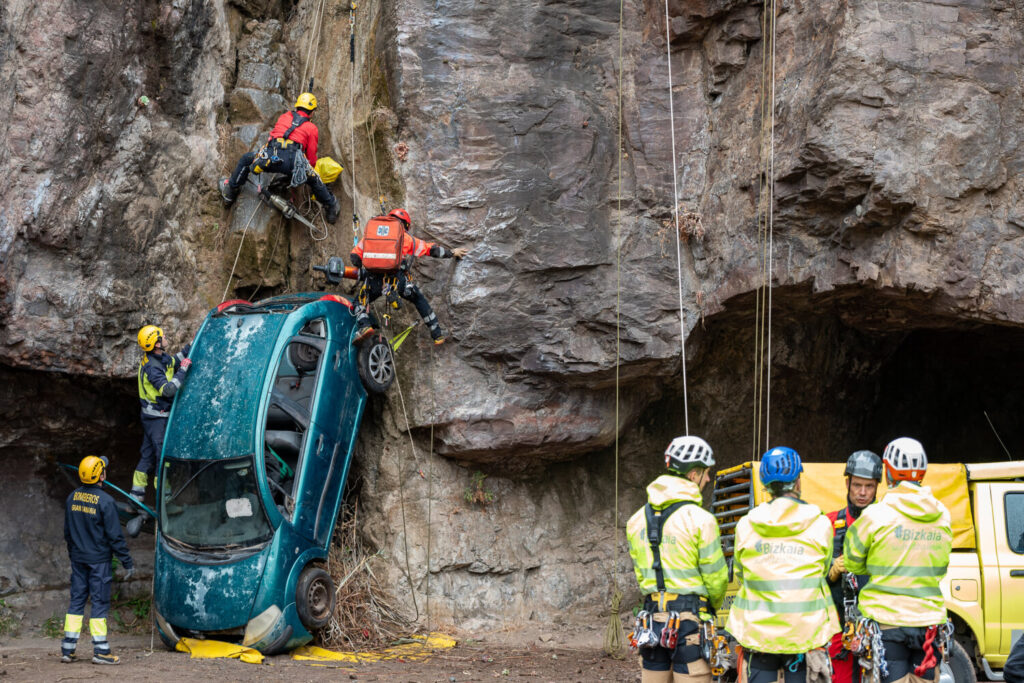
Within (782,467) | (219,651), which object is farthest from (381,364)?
(782,467)

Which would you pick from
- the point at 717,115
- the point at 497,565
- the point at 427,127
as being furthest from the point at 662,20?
the point at 497,565

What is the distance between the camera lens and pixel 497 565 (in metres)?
12.1

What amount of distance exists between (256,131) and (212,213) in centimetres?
118

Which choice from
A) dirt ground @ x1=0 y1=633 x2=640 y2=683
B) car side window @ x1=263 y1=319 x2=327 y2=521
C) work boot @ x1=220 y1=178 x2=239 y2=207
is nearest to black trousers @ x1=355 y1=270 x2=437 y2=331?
car side window @ x1=263 y1=319 x2=327 y2=521

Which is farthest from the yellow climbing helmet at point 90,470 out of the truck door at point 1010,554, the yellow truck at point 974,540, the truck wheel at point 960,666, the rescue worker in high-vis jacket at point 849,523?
the truck door at point 1010,554

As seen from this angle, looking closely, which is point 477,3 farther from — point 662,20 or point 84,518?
point 84,518

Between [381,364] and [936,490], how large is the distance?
18.7 ft

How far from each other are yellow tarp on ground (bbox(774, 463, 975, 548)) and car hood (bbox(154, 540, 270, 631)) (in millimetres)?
4578

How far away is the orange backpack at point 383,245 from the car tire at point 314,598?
3.14 metres

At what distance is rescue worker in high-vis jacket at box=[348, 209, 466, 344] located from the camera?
11.1m

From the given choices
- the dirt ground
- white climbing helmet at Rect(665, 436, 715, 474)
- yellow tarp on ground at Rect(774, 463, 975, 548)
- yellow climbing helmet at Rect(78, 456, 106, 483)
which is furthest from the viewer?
yellow climbing helmet at Rect(78, 456, 106, 483)

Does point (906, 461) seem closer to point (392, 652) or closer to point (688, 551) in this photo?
point (688, 551)

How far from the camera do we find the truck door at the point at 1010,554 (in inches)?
320

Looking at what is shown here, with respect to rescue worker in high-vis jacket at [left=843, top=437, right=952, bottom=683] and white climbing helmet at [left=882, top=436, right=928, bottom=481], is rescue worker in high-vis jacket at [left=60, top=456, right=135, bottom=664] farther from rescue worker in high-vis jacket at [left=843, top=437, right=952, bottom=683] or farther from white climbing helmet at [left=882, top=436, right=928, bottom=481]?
white climbing helmet at [left=882, top=436, right=928, bottom=481]
